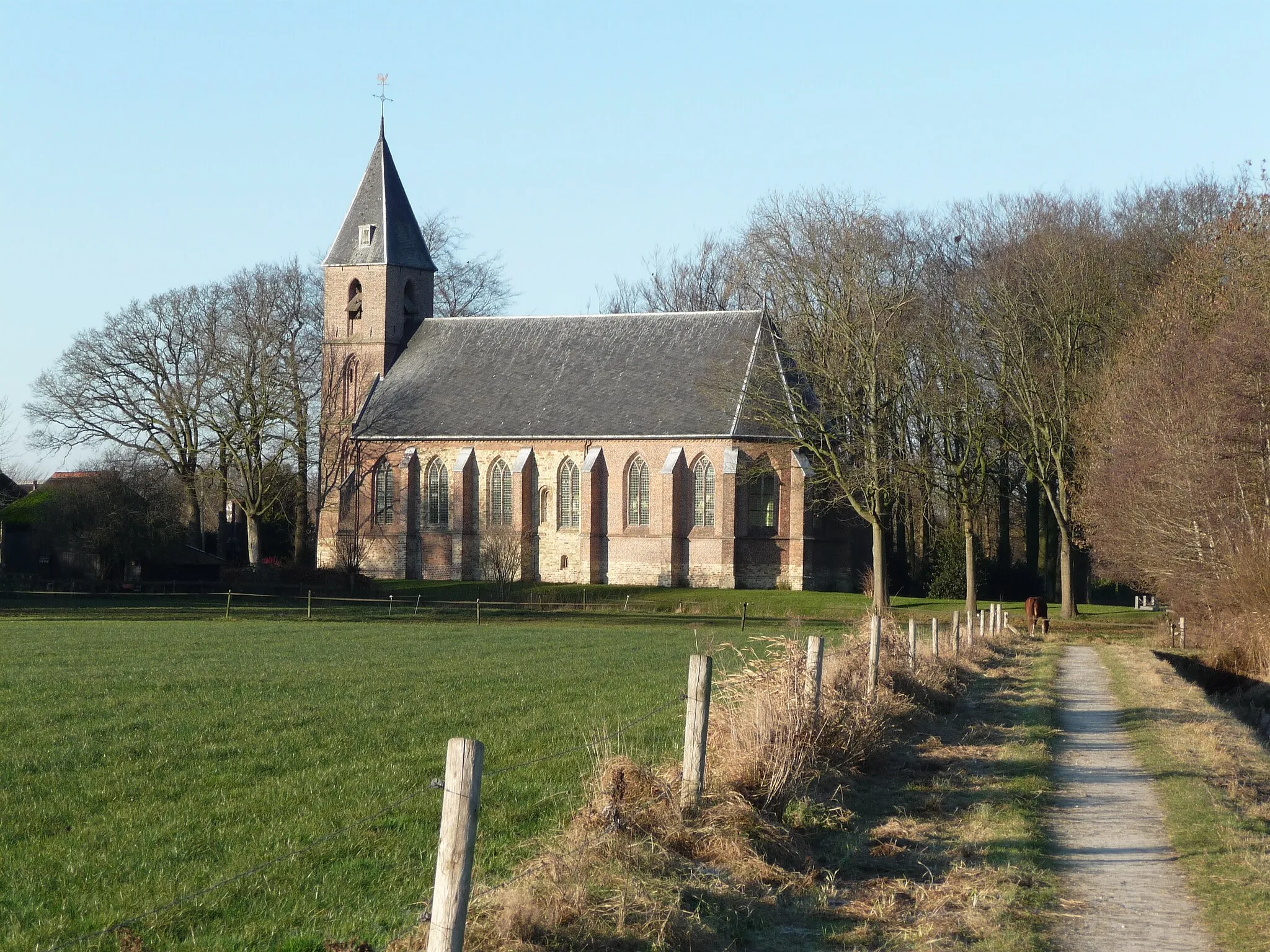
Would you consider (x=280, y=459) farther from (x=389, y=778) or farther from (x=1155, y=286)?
(x=389, y=778)

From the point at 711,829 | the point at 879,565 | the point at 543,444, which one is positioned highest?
the point at 543,444

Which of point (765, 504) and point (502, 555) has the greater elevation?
point (765, 504)

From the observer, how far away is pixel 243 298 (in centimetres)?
5575

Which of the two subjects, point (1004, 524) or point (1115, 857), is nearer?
point (1115, 857)

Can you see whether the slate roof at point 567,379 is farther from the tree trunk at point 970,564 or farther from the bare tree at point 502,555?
the tree trunk at point 970,564

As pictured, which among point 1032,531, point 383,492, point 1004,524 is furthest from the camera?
point 383,492

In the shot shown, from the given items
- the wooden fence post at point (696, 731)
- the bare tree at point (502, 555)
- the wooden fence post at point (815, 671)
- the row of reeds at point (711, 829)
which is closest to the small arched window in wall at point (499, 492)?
the bare tree at point (502, 555)

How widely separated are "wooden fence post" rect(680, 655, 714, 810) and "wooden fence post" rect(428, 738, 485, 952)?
3.46 meters

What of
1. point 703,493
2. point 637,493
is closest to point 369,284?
point 637,493

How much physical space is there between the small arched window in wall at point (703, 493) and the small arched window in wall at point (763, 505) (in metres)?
1.46

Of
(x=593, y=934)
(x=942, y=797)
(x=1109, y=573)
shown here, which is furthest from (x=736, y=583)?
(x=593, y=934)

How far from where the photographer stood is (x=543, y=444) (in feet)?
176

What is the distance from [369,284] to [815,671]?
159 ft

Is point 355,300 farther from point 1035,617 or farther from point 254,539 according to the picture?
point 1035,617
